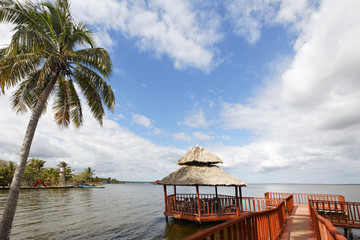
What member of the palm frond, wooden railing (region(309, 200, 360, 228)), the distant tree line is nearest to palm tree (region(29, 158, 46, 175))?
the distant tree line

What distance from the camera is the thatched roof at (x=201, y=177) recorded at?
12391mm

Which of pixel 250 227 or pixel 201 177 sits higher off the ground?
pixel 201 177

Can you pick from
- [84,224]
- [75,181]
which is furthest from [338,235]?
[75,181]

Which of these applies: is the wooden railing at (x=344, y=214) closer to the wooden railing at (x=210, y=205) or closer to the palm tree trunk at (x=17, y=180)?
the wooden railing at (x=210, y=205)

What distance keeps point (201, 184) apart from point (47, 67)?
1047cm

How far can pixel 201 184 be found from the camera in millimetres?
12273

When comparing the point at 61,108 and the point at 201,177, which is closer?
the point at 61,108

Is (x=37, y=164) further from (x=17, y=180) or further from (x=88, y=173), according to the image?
(x=17, y=180)

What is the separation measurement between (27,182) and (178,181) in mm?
62941

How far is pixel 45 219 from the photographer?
55.0 ft

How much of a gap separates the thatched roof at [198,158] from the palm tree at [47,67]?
23.3ft

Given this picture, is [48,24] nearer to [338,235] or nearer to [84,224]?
[338,235]

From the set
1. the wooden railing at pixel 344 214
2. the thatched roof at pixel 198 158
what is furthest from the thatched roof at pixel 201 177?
the wooden railing at pixel 344 214

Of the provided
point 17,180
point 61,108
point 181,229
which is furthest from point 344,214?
point 61,108
